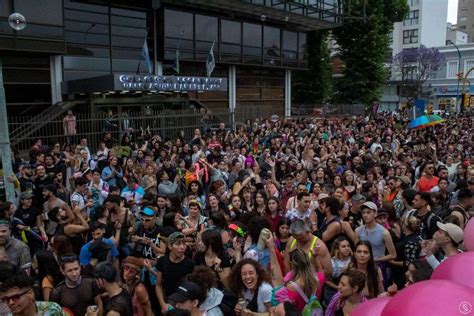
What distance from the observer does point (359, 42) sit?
32.6 metres

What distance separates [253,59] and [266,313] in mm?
24378

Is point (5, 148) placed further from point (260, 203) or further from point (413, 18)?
point (413, 18)

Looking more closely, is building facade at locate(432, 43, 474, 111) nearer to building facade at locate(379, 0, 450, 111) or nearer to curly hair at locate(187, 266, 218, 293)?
building facade at locate(379, 0, 450, 111)

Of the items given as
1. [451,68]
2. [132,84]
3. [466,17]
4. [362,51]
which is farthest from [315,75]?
[466,17]

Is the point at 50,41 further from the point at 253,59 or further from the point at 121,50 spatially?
the point at 253,59

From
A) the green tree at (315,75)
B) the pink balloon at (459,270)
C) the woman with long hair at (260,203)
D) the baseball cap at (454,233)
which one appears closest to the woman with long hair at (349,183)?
the woman with long hair at (260,203)

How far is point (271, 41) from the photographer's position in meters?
28.2

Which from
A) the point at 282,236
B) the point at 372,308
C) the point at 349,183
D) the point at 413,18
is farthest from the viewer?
the point at 413,18

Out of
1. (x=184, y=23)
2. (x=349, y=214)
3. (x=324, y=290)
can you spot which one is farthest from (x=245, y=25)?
(x=324, y=290)

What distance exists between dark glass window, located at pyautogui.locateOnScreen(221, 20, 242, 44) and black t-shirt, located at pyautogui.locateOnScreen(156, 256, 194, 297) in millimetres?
21781

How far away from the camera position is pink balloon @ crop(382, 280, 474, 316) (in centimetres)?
242

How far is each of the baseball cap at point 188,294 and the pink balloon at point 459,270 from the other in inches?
73.3

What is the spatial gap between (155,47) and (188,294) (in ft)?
64.0

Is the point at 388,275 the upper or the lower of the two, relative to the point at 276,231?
lower
